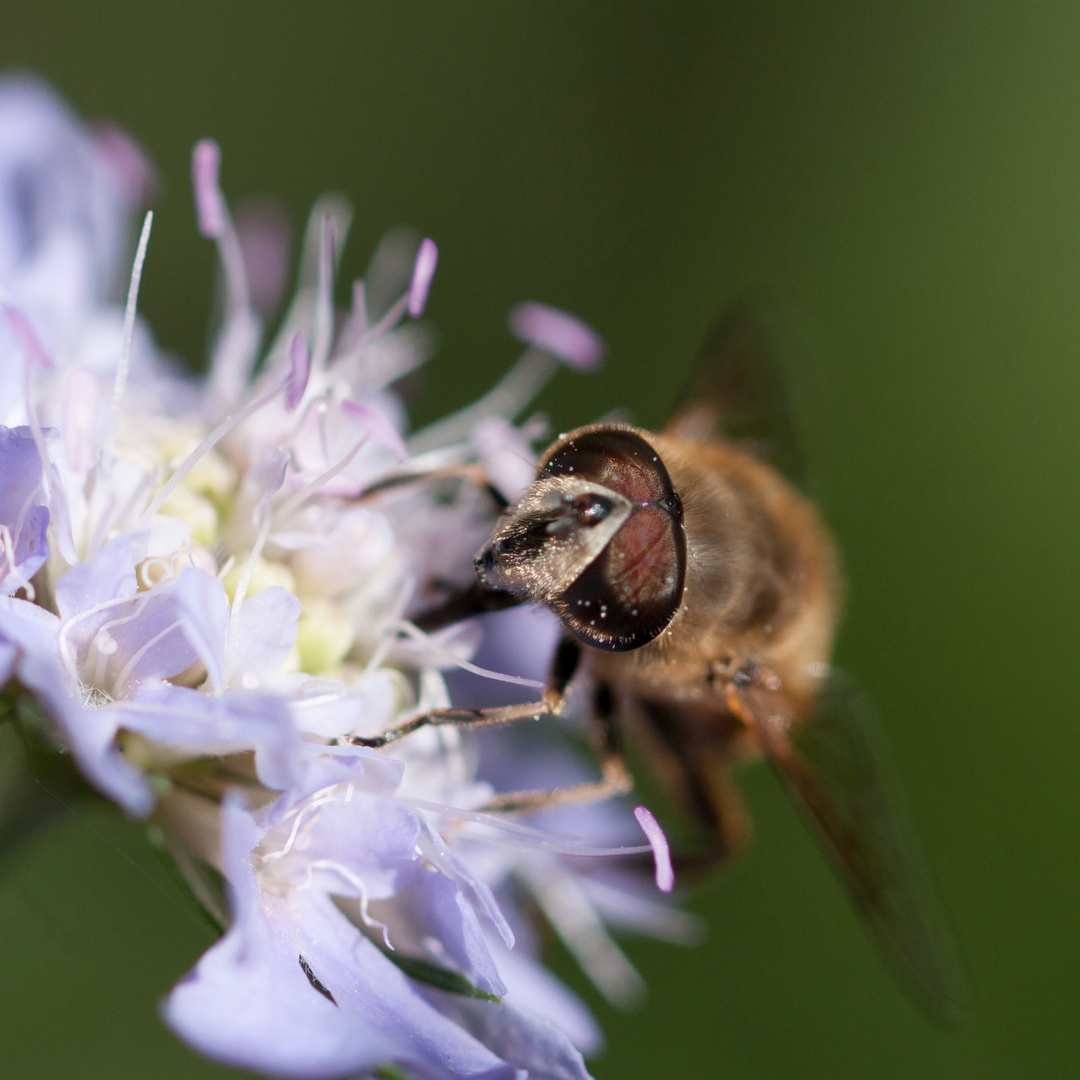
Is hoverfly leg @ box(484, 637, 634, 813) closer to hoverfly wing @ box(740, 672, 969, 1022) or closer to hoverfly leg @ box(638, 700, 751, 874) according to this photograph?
hoverfly wing @ box(740, 672, 969, 1022)

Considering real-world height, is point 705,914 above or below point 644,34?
below

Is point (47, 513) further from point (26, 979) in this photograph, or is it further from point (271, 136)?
point (271, 136)

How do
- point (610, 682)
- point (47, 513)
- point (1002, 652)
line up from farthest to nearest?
point (1002, 652), point (610, 682), point (47, 513)

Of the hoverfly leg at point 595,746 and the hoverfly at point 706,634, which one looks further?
the hoverfly leg at point 595,746

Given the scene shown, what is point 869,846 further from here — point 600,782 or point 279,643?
point 279,643

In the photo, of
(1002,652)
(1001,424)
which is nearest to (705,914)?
(1002,652)

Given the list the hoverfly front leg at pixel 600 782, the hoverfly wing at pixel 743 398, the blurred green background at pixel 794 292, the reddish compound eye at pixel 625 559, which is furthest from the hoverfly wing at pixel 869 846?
the blurred green background at pixel 794 292

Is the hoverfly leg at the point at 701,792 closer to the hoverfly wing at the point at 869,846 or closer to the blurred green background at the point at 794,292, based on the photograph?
the hoverfly wing at the point at 869,846

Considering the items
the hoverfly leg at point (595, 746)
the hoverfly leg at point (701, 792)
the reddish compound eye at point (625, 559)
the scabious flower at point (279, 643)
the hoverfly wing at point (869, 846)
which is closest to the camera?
the scabious flower at point (279, 643)

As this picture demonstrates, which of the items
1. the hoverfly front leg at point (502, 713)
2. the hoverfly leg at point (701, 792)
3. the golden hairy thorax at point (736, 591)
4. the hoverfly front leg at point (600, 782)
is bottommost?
the hoverfly leg at point (701, 792)
